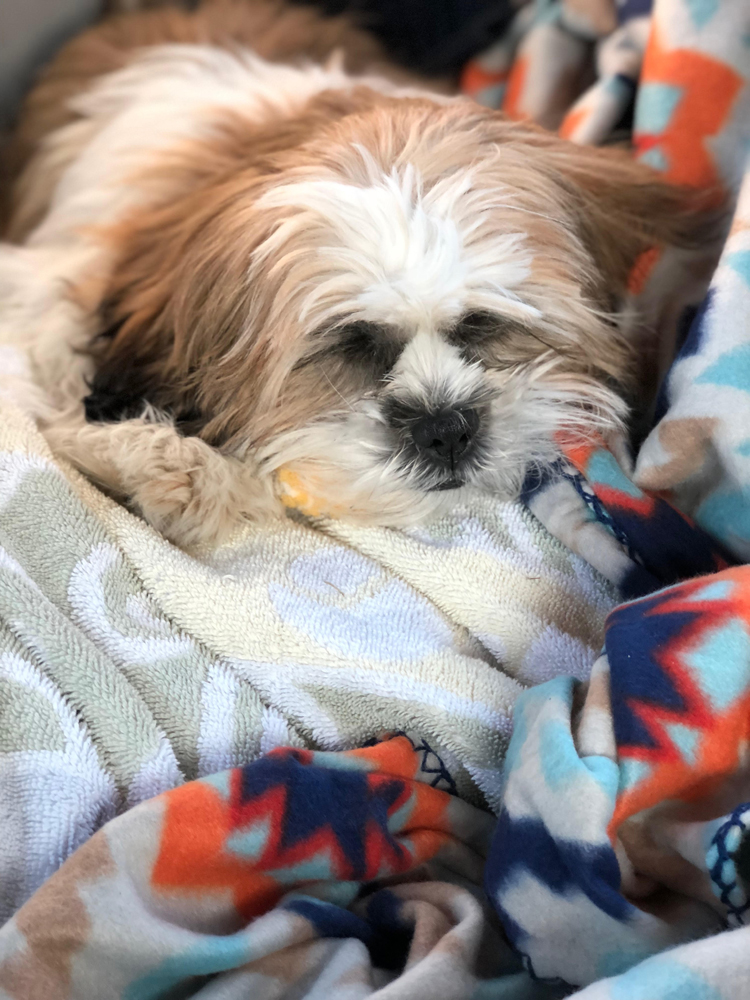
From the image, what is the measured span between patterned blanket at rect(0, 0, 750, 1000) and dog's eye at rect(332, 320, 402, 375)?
0.23 m

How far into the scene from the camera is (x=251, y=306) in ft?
3.97

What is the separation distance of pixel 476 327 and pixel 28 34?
138 centimetres

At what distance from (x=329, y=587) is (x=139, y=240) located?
0.68 m

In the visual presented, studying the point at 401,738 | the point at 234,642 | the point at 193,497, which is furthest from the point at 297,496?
the point at 401,738

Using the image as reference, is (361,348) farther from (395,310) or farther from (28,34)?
(28,34)

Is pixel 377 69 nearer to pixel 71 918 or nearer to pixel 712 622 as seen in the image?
pixel 712 622

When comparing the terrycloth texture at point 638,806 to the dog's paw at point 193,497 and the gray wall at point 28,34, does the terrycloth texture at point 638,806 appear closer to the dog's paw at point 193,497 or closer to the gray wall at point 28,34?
the dog's paw at point 193,497

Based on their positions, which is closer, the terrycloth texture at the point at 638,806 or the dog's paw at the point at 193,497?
the terrycloth texture at the point at 638,806

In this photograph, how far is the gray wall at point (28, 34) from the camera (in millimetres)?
1921

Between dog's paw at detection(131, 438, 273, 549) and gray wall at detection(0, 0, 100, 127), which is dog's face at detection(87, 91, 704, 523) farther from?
gray wall at detection(0, 0, 100, 127)

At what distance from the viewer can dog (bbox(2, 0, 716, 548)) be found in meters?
1.15

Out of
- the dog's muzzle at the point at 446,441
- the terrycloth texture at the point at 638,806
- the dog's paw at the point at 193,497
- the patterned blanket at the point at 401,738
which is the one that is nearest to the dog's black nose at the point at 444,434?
the dog's muzzle at the point at 446,441

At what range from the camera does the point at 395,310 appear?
1145 mm

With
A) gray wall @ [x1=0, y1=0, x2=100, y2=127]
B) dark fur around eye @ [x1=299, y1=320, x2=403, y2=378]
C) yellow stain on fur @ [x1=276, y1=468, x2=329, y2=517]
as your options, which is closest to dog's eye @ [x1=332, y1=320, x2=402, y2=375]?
dark fur around eye @ [x1=299, y1=320, x2=403, y2=378]
